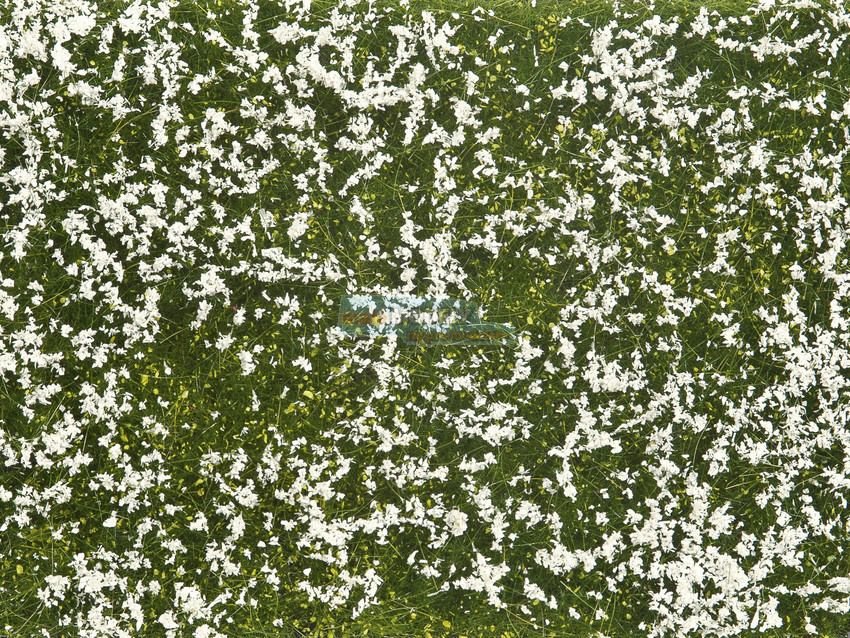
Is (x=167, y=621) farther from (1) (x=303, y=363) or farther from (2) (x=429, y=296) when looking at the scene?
(2) (x=429, y=296)

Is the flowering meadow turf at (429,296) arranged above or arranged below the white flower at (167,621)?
above

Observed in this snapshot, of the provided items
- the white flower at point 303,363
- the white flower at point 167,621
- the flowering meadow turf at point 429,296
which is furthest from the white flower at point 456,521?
the white flower at point 167,621

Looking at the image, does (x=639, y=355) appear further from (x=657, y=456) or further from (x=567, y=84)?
(x=567, y=84)

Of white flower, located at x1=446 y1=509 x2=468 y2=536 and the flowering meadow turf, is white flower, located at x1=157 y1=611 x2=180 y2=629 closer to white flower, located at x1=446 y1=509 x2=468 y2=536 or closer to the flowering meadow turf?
the flowering meadow turf

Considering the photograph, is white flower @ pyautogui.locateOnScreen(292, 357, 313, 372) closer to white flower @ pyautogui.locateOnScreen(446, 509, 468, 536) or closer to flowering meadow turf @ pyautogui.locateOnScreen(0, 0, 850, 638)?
flowering meadow turf @ pyautogui.locateOnScreen(0, 0, 850, 638)

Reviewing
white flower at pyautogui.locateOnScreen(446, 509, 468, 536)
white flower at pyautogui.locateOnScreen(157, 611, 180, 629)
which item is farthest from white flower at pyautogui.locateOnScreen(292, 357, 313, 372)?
white flower at pyautogui.locateOnScreen(157, 611, 180, 629)

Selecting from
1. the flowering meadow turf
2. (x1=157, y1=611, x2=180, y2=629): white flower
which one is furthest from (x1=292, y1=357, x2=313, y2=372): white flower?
(x1=157, y1=611, x2=180, y2=629): white flower

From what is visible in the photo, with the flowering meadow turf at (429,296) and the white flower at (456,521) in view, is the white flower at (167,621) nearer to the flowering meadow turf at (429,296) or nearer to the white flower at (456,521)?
the flowering meadow turf at (429,296)

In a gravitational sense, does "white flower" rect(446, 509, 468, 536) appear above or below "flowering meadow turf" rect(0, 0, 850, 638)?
below

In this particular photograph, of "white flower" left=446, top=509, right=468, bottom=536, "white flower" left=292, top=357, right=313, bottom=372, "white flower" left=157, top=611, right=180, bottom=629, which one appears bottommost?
"white flower" left=157, top=611, right=180, bottom=629
